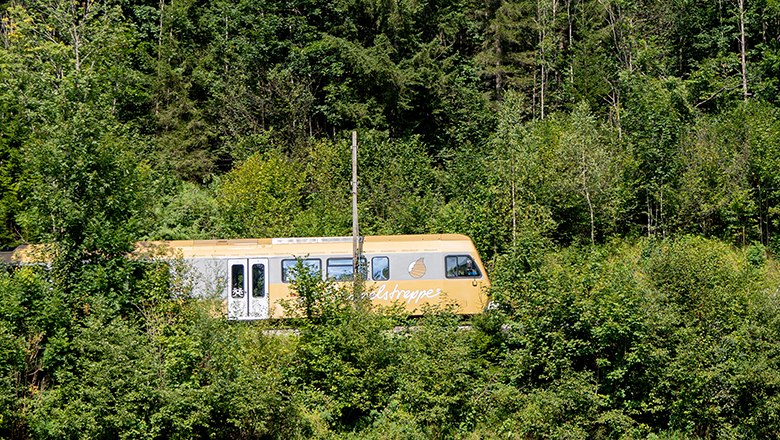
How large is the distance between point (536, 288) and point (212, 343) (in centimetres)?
845

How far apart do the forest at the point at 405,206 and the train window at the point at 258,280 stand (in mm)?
3966

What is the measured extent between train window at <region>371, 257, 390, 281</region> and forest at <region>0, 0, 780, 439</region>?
4.02 meters

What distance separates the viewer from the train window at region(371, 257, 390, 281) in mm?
26734

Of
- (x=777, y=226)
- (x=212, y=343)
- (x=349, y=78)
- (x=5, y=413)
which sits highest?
(x=349, y=78)

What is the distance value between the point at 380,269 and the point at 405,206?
6.79m

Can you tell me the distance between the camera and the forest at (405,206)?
803 inches

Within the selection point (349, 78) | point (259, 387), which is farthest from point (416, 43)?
point (259, 387)

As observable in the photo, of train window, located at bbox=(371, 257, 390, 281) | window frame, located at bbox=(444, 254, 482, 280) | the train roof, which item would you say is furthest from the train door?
window frame, located at bbox=(444, 254, 482, 280)

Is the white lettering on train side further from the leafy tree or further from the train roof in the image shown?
the leafy tree

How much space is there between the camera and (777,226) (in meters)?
31.7

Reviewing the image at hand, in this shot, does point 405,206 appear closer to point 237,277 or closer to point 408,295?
point 408,295

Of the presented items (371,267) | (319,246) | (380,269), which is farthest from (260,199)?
(380,269)

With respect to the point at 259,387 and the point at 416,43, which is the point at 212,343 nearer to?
the point at 259,387

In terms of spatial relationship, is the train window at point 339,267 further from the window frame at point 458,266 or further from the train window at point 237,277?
the train window at point 237,277
